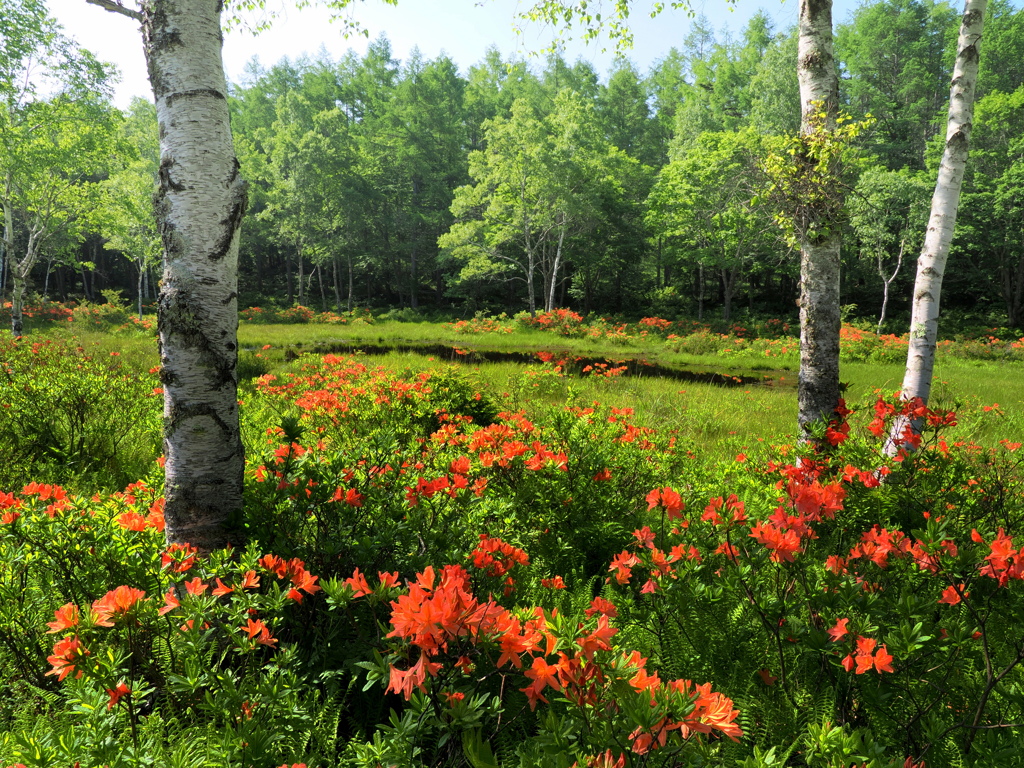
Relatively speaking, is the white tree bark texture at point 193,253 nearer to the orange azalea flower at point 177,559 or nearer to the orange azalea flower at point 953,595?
the orange azalea flower at point 177,559

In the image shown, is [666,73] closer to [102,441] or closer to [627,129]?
[627,129]

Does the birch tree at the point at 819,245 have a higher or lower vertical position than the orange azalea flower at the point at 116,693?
higher

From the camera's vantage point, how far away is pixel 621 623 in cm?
228

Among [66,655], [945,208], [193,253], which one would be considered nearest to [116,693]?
[66,655]

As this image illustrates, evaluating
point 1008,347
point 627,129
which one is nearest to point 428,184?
point 627,129

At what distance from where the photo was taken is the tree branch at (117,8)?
2098 millimetres

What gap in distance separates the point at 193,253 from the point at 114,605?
1.47 meters

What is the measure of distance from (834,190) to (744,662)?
11.7ft

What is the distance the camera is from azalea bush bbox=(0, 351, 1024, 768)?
1.10 meters

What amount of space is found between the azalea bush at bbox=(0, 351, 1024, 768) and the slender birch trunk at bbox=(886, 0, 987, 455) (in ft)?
2.78

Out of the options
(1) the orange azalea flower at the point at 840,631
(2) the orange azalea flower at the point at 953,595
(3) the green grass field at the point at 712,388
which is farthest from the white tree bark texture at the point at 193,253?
(3) the green grass field at the point at 712,388

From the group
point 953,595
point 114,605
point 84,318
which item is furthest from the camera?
point 84,318

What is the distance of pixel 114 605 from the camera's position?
1281 mm

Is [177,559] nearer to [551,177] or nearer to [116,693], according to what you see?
[116,693]
